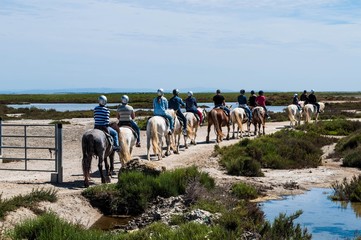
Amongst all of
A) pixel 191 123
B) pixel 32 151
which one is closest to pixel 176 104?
pixel 191 123

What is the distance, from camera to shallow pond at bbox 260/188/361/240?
42.2 ft

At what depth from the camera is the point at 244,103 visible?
31.1m

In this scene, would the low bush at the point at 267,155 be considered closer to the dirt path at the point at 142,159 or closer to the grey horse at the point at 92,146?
the dirt path at the point at 142,159

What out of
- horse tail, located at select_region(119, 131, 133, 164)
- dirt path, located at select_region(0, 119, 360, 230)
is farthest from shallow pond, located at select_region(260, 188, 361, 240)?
horse tail, located at select_region(119, 131, 133, 164)

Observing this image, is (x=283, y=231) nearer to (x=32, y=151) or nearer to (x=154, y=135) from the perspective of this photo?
(x=154, y=135)

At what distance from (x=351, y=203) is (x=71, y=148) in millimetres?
14942

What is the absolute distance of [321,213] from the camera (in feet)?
48.8

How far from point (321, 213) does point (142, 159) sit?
5799 millimetres

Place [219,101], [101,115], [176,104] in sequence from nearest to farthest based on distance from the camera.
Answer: [101,115] → [176,104] → [219,101]

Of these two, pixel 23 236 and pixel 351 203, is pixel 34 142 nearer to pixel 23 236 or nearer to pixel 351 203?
pixel 351 203

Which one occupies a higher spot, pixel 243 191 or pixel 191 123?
pixel 191 123

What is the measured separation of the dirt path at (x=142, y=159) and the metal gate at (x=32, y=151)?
0.43 metres

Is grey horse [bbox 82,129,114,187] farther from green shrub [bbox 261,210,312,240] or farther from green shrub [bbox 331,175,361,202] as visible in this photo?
green shrub [bbox 331,175,361,202]

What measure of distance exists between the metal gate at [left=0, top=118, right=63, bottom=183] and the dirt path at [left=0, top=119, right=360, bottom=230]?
0.43 meters
